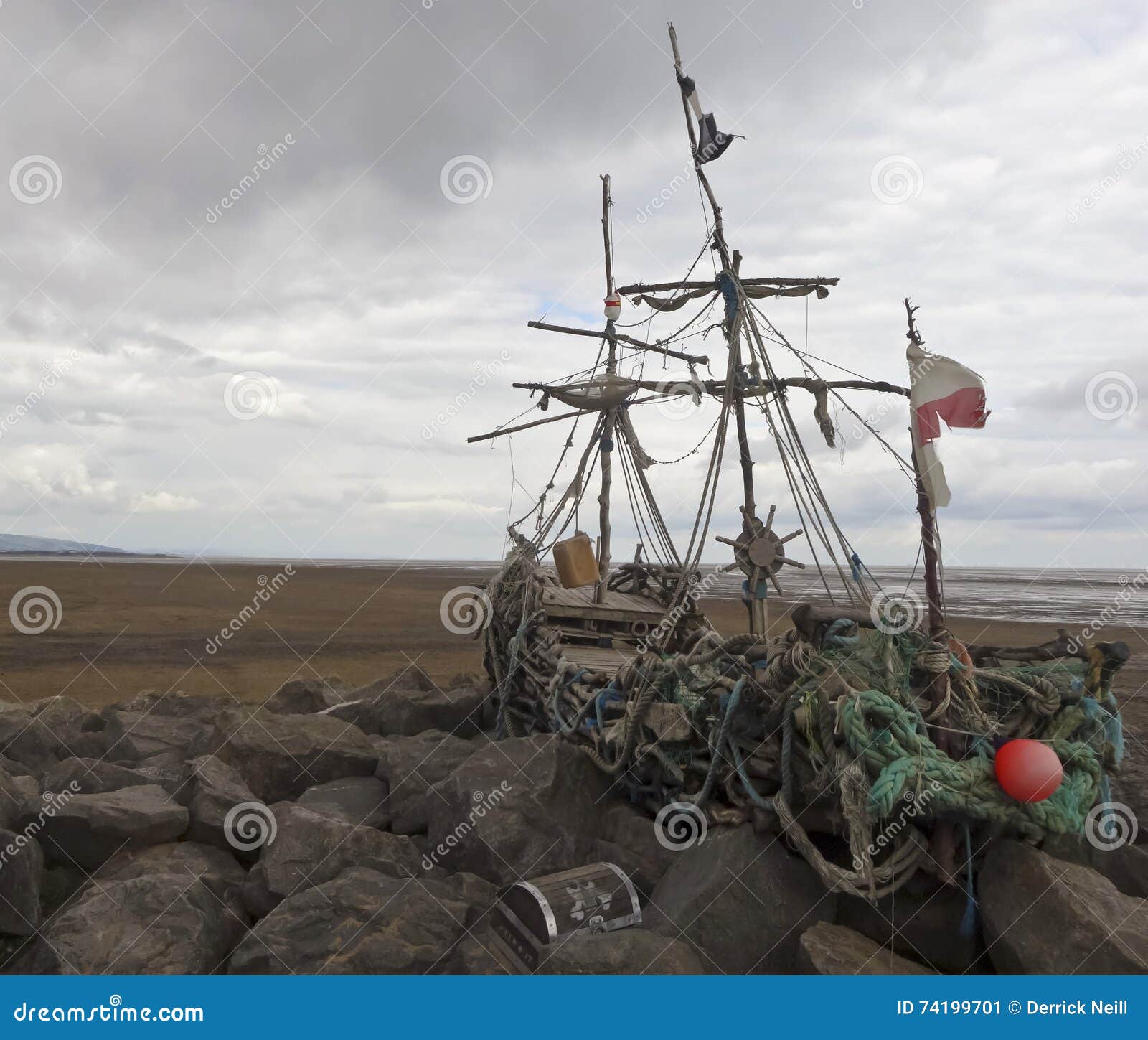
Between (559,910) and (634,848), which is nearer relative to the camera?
Answer: (559,910)

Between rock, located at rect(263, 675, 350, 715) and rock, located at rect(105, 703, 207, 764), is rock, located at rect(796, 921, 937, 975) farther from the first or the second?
rock, located at rect(263, 675, 350, 715)

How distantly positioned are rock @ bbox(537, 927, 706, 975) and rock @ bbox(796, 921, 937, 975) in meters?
0.66

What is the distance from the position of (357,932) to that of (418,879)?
756 millimetres

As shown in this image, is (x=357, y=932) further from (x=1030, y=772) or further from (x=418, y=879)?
(x=1030, y=772)

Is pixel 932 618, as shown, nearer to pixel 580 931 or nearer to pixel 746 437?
pixel 580 931

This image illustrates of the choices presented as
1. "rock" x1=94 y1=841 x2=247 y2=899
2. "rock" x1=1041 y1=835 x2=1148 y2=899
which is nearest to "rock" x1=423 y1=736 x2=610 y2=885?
"rock" x1=94 y1=841 x2=247 y2=899

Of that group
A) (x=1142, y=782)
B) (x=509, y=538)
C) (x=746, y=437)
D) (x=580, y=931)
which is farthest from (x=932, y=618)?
(x=509, y=538)

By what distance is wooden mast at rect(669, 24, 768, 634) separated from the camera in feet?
31.4

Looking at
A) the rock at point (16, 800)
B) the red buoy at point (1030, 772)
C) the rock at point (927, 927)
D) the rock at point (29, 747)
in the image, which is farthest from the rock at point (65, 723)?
the red buoy at point (1030, 772)

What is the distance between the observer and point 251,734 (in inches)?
357

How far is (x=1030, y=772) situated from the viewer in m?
5.19

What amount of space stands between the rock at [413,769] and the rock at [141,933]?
2104 millimetres

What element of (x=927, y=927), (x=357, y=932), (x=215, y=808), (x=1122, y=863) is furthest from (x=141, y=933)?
(x=1122, y=863)

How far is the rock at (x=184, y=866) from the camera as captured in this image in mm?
6773
